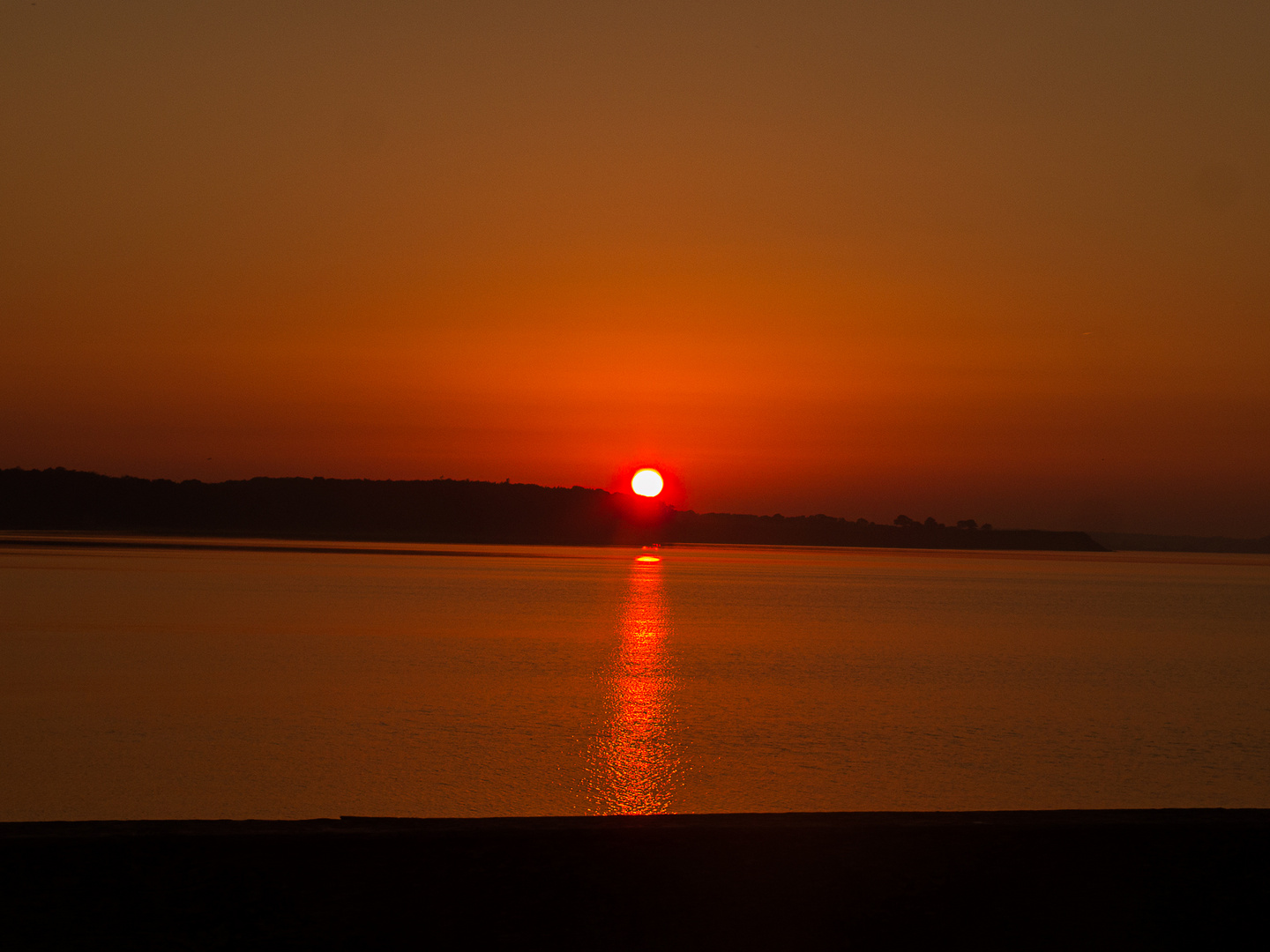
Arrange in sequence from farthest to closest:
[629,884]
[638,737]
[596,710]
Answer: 1. [596,710]
2. [638,737]
3. [629,884]

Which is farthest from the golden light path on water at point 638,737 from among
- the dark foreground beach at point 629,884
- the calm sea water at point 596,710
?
the dark foreground beach at point 629,884

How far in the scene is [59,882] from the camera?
2.38 metres

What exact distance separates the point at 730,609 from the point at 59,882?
23.4 metres

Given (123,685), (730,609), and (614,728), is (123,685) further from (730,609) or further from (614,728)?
(730,609)

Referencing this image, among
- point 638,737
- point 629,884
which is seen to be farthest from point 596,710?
point 629,884

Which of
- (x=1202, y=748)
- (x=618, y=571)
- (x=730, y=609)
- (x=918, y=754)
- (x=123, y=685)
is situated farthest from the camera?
(x=618, y=571)

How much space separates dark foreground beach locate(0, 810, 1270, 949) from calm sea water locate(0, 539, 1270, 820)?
3941mm

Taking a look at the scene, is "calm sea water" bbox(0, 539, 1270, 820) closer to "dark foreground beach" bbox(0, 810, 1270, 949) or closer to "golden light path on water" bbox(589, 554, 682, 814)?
"golden light path on water" bbox(589, 554, 682, 814)

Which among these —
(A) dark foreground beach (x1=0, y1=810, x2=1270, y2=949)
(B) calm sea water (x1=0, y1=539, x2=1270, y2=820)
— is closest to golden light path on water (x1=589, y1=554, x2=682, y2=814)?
(B) calm sea water (x1=0, y1=539, x2=1270, y2=820)

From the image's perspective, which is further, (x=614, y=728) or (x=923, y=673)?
(x=923, y=673)

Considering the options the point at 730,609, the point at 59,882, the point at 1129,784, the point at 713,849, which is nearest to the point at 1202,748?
the point at 1129,784

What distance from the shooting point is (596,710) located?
35.0 ft

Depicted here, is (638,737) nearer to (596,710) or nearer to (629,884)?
(596,710)

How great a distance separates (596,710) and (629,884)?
822 centimetres
